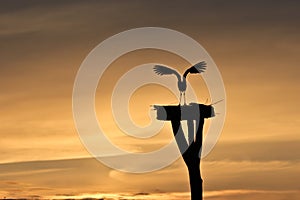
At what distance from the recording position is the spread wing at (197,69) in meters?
19.6

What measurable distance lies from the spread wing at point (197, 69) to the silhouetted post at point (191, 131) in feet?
6.64

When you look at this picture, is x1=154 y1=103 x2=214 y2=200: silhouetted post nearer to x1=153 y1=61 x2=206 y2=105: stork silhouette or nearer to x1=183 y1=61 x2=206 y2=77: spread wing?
x1=153 y1=61 x2=206 y2=105: stork silhouette

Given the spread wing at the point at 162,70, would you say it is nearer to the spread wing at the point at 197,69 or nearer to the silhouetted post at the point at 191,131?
the spread wing at the point at 197,69

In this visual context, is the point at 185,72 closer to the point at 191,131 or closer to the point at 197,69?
the point at 197,69

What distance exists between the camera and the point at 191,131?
1806cm

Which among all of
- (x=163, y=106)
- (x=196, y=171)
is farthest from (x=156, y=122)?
(x=196, y=171)

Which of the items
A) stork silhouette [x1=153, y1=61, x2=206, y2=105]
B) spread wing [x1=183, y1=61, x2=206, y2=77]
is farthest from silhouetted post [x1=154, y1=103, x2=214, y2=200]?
spread wing [x1=183, y1=61, x2=206, y2=77]

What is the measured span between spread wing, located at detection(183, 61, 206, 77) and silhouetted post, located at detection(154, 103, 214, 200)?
2024 mm

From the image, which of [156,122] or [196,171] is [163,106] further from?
[196,171]

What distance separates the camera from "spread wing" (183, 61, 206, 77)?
19641 millimetres

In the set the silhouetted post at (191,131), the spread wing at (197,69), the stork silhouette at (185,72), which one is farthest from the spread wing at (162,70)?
the silhouetted post at (191,131)

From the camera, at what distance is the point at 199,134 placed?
18.1 meters

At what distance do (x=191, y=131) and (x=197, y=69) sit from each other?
9.64 ft

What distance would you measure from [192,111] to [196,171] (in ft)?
7.59
